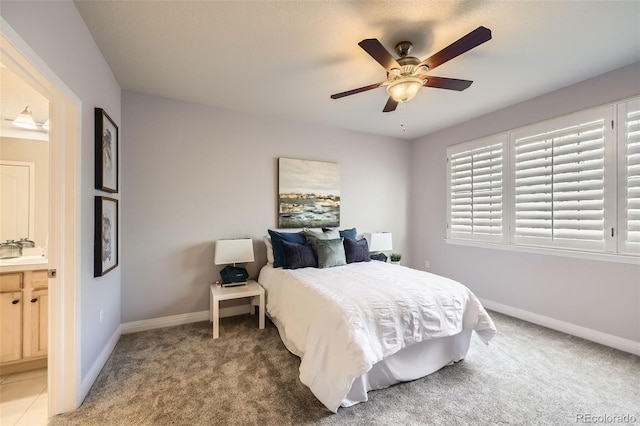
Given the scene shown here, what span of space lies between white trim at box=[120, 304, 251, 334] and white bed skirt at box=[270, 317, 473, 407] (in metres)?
1.27

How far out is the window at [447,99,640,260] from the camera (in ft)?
8.23

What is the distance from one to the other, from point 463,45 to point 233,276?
3.03 meters

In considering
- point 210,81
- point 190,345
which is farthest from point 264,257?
point 210,81

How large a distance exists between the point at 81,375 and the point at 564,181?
→ 476cm

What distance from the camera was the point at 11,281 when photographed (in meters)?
2.17

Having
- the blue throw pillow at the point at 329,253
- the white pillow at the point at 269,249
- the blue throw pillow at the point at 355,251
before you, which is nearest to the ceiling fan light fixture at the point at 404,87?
the blue throw pillow at the point at 329,253

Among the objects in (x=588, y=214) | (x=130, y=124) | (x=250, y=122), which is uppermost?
(x=250, y=122)

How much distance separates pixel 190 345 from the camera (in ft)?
8.64

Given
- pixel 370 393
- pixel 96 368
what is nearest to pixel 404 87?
pixel 370 393

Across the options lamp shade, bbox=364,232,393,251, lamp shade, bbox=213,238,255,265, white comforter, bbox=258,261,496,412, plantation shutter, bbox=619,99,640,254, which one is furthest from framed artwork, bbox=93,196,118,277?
plantation shutter, bbox=619,99,640,254

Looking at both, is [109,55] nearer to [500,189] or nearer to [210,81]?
[210,81]

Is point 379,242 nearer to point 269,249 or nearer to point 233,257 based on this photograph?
point 269,249

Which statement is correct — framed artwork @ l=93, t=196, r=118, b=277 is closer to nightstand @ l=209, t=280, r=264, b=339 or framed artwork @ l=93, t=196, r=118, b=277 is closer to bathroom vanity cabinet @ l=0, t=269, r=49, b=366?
bathroom vanity cabinet @ l=0, t=269, r=49, b=366

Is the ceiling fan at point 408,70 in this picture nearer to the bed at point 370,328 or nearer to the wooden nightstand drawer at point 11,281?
the bed at point 370,328
